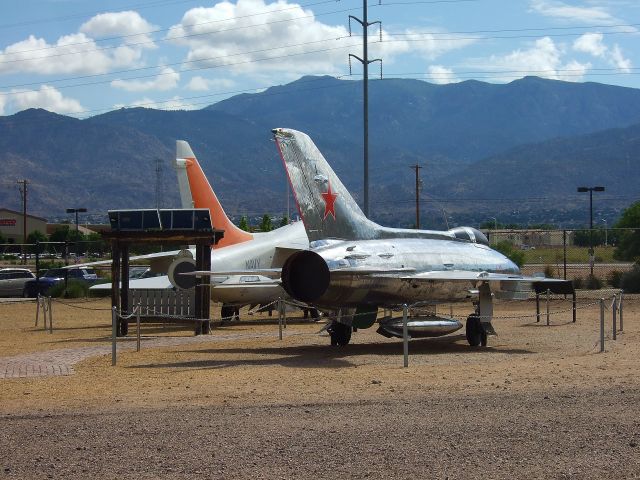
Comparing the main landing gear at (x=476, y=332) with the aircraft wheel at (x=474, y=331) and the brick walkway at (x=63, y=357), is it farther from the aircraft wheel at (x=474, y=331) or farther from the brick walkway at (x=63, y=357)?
the brick walkway at (x=63, y=357)

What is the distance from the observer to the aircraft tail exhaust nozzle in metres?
19.3

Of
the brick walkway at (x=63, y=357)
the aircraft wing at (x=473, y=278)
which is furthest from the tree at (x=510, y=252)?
the aircraft wing at (x=473, y=278)

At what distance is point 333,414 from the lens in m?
12.2

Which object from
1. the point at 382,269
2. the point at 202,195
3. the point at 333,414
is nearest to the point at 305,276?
the point at 382,269

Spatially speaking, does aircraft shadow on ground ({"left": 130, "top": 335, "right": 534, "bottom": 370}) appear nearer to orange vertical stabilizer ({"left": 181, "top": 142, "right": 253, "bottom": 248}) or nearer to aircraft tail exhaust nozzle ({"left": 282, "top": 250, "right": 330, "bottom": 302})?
aircraft tail exhaust nozzle ({"left": 282, "top": 250, "right": 330, "bottom": 302})

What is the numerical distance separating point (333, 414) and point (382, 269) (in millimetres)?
8191

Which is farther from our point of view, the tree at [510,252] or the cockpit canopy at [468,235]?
the tree at [510,252]

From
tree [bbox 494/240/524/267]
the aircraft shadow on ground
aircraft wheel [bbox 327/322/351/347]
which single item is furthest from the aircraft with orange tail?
tree [bbox 494/240/524/267]

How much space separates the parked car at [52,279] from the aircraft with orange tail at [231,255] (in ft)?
51.4

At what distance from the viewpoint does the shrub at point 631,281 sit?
41031 mm

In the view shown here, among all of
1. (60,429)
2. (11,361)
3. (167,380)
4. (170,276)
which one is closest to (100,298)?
(170,276)

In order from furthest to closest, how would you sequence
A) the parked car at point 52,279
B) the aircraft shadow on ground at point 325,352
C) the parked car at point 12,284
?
1. the parked car at point 12,284
2. the parked car at point 52,279
3. the aircraft shadow on ground at point 325,352

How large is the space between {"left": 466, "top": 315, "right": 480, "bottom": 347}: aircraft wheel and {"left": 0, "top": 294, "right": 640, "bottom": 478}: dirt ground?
49 cm

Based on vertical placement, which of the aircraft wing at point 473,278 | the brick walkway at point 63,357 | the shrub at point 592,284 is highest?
the aircraft wing at point 473,278
